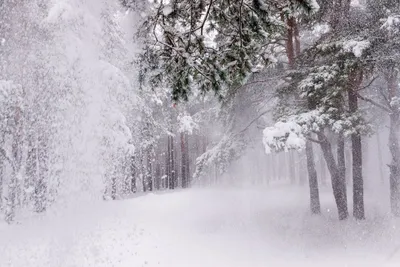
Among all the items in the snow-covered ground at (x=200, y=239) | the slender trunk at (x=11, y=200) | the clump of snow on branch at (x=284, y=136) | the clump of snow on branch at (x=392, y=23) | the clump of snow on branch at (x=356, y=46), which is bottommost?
the snow-covered ground at (x=200, y=239)

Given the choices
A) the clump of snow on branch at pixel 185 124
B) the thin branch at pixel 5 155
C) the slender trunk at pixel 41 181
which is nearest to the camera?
the thin branch at pixel 5 155

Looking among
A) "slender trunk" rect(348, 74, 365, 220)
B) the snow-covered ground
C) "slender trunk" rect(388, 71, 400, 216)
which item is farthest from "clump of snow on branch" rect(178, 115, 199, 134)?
"slender trunk" rect(348, 74, 365, 220)

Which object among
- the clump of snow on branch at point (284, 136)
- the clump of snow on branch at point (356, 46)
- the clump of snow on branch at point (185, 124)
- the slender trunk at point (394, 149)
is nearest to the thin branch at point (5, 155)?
the clump of snow on branch at point (284, 136)

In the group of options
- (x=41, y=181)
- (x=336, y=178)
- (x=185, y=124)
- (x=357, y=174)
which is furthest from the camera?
A: (x=185, y=124)

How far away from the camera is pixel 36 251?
1132cm

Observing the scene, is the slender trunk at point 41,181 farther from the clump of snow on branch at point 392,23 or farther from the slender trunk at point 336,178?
the clump of snow on branch at point 392,23

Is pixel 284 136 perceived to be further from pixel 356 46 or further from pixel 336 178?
pixel 336 178

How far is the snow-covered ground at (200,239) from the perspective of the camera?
10.8m

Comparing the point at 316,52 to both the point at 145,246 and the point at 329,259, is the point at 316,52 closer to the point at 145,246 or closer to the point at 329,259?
the point at 329,259

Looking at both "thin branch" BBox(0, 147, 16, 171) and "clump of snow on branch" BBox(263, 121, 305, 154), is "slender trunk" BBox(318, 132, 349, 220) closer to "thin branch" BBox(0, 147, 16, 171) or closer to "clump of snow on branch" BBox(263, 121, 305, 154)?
"clump of snow on branch" BBox(263, 121, 305, 154)

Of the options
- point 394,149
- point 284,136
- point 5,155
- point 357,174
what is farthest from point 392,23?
point 5,155

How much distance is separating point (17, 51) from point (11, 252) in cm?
769

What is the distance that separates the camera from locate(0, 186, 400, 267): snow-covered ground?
10758 mm

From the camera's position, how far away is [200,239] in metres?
13.4
